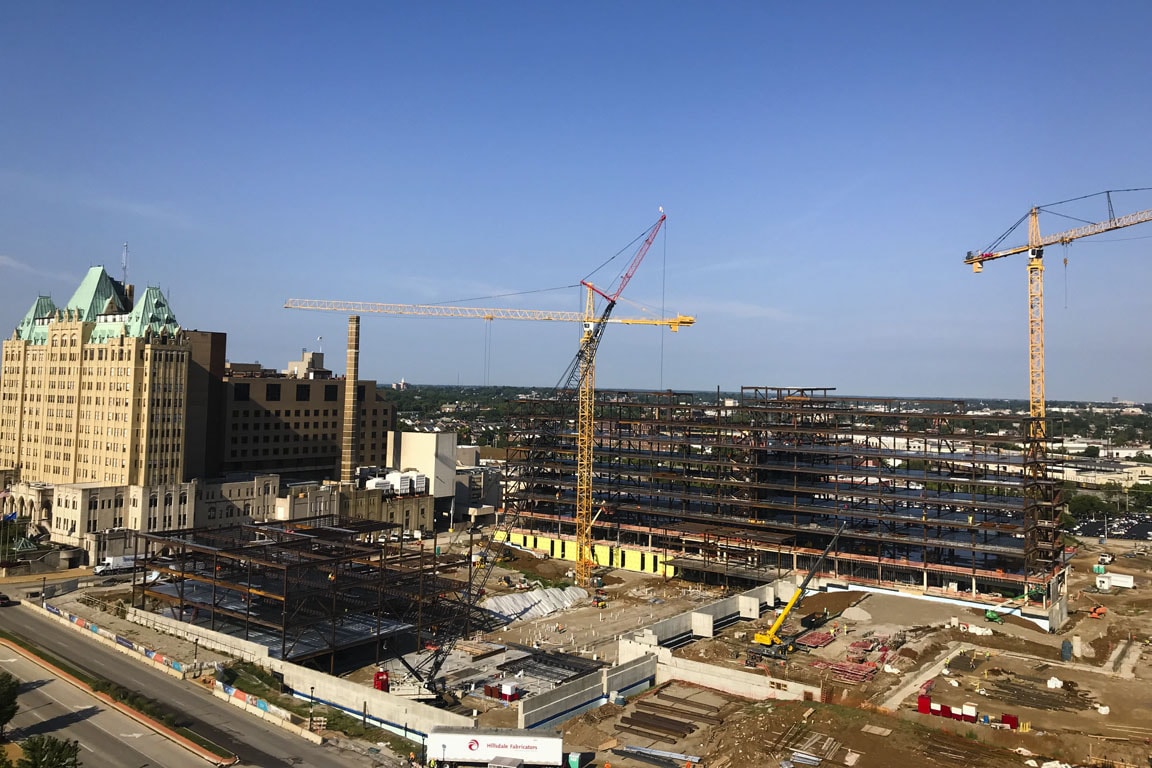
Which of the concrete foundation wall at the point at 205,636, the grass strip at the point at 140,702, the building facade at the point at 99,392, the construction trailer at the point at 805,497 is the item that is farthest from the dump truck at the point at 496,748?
the building facade at the point at 99,392

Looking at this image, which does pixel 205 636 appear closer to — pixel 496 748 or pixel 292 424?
pixel 496 748

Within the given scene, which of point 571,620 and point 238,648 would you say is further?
point 571,620

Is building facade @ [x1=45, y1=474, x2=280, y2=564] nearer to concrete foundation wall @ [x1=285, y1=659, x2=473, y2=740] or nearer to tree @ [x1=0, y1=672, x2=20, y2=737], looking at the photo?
concrete foundation wall @ [x1=285, y1=659, x2=473, y2=740]

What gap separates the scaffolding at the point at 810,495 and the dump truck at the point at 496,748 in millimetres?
55543

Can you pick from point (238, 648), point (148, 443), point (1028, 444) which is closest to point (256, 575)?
point (238, 648)

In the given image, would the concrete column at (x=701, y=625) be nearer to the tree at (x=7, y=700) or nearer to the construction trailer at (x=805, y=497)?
the construction trailer at (x=805, y=497)

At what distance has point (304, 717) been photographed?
208 ft

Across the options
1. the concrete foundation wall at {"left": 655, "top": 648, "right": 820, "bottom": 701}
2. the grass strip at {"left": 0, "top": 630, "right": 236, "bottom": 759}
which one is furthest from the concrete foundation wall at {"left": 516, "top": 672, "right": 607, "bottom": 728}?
the grass strip at {"left": 0, "top": 630, "right": 236, "bottom": 759}

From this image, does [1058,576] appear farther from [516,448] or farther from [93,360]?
[93,360]

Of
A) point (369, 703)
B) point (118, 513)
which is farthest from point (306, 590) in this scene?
point (118, 513)

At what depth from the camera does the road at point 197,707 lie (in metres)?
56.4

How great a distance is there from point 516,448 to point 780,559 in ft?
156

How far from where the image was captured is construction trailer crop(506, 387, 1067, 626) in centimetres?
9862

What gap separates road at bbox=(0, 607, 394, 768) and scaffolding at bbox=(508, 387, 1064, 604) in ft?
202
